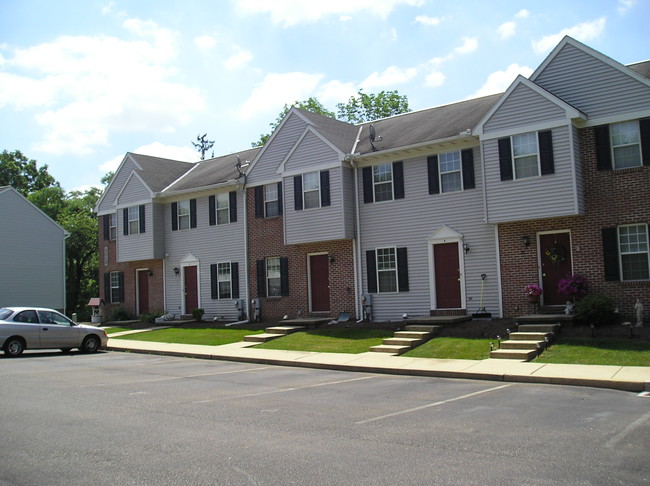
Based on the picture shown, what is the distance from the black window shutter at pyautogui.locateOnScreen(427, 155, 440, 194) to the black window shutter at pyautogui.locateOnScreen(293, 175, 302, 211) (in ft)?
16.9

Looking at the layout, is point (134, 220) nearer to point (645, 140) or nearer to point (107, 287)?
point (107, 287)

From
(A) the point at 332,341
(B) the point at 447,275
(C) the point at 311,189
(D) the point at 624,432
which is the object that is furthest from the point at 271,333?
(D) the point at 624,432

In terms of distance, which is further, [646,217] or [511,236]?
[511,236]

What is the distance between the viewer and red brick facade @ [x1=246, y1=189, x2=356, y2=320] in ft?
75.2

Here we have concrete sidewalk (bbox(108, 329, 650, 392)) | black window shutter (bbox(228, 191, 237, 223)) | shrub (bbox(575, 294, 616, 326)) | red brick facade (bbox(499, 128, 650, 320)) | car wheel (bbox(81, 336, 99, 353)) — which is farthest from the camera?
black window shutter (bbox(228, 191, 237, 223))

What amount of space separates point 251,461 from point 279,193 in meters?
18.9

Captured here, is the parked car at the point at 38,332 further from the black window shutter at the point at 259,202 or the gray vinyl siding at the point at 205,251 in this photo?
the black window shutter at the point at 259,202

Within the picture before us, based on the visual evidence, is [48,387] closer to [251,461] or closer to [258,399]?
[258,399]

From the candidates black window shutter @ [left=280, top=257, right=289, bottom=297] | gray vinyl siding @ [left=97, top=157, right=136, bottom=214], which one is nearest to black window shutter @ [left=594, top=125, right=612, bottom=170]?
black window shutter @ [left=280, top=257, right=289, bottom=297]

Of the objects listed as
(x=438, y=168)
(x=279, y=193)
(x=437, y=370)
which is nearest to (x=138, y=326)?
(x=279, y=193)

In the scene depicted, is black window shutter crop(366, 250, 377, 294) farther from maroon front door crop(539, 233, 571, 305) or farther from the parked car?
the parked car

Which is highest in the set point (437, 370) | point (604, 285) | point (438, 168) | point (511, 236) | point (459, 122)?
point (459, 122)

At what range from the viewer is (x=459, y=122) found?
21281 mm

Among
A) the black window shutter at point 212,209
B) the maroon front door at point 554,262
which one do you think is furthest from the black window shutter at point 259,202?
the maroon front door at point 554,262
